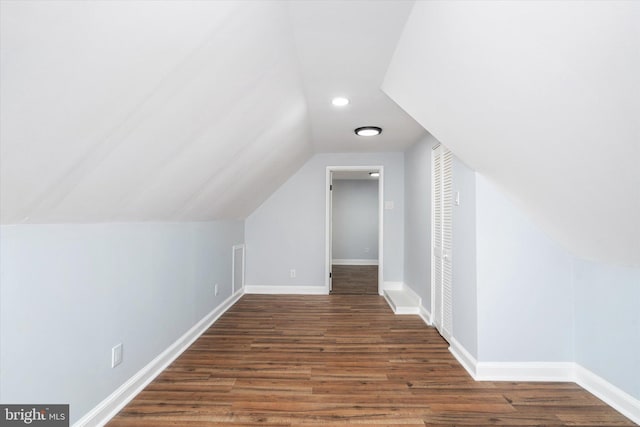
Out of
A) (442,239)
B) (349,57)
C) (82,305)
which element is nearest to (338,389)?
(82,305)

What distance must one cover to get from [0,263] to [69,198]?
0.35m

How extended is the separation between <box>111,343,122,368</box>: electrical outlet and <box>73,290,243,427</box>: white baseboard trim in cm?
17

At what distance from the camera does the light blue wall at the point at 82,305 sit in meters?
1.37

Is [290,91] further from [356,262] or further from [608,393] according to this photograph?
[356,262]

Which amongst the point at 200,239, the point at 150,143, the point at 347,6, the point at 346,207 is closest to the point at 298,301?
the point at 200,239

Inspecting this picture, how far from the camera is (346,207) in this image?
348 inches

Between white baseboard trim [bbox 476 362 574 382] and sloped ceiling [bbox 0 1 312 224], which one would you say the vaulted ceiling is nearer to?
sloped ceiling [bbox 0 1 312 224]

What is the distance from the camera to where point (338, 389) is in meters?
2.26

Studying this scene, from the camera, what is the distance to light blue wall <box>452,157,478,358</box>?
2.51m

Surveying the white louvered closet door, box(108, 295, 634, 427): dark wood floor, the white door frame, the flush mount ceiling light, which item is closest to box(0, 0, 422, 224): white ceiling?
the flush mount ceiling light

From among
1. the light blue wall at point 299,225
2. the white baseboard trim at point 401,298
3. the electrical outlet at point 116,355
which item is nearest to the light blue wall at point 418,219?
the white baseboard trim at point 401,298

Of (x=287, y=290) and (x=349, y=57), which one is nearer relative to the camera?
(x=349, y=57)

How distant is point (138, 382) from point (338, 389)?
4.41 feet

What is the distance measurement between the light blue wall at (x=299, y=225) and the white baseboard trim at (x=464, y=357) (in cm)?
247
